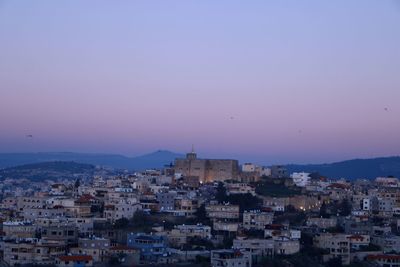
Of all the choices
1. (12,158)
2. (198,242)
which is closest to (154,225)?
(198,242)

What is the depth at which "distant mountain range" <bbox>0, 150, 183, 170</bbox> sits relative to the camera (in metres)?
63.0

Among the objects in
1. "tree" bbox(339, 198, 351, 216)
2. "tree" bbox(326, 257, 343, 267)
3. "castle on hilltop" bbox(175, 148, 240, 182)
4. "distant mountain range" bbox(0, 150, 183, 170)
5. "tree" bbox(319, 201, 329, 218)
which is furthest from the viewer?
"distant mountain range" bbox(0, 150, 183, 170)

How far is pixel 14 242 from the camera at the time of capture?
18281mm

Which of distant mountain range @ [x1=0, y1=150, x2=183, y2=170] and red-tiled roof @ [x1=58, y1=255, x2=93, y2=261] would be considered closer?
red-tiled roof @ [x1=58, y1=255, x2=93, y2=261]

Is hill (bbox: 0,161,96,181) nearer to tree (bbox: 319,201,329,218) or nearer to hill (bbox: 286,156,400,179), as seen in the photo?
hill (bbox: 286,156,400,179)

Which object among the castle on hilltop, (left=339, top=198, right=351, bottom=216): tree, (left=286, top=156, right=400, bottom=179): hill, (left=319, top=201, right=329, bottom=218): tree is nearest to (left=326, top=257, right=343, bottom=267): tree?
(left=319, top=201, right=329, bottom=218): tree

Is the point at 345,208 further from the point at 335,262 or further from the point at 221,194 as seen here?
the point at 335,262

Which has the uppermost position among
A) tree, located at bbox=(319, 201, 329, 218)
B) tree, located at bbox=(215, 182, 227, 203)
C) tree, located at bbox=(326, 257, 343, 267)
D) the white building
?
the white building

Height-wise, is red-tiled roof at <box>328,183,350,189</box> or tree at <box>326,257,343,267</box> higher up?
red-tiled roof at <box>328,183,350,189</box>

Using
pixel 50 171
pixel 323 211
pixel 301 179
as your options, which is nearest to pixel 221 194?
pixel 323 211

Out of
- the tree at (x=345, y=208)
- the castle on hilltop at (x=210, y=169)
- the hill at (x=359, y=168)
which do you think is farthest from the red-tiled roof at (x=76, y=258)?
the hill at (x=359, y=168)

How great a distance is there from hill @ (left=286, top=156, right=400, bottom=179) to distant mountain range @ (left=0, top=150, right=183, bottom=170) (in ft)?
33.5

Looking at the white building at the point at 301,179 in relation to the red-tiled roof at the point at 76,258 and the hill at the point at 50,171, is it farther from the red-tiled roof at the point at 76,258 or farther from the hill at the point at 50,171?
the hill at the point at 50,171

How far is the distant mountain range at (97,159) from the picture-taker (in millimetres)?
63000
